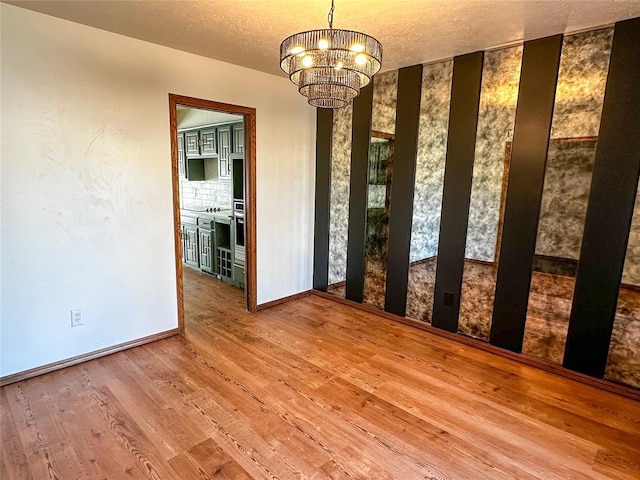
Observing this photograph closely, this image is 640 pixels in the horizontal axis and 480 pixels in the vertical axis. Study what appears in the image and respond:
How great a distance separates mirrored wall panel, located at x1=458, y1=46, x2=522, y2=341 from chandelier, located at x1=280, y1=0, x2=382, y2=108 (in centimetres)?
164

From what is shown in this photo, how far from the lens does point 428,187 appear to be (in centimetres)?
346

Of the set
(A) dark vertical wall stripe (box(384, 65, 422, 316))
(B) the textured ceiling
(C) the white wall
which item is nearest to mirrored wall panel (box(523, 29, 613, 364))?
(B) the textured ceiling

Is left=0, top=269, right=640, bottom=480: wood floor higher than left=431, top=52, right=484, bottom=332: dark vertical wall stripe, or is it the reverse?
left=431, top=52, right=484, bottom=332: dark vertical wall stripe

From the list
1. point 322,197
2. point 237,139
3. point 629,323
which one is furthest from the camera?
point 237,139

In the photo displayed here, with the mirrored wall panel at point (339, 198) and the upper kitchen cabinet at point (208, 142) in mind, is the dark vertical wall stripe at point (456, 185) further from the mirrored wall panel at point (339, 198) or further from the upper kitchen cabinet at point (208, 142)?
the upper kitchen cabinet at point (208, 142)

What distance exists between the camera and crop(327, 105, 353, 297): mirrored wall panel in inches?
160

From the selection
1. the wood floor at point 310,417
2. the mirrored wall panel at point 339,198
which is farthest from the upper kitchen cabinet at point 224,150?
the wood floor at point 310,417

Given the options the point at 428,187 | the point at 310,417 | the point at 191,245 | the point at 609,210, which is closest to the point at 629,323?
the point at 609,210

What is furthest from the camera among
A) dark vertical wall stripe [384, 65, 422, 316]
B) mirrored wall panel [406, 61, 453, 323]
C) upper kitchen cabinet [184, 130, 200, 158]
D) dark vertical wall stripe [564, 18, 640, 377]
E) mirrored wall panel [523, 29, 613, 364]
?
upper kitchen cabinet [184, 130, 200, 158]

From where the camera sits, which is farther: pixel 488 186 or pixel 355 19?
pixel 488 186

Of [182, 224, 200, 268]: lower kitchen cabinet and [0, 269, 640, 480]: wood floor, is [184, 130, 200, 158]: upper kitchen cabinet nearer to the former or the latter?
[182, 224, 200, 268]: lower kitchen cabinet

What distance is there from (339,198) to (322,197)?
10.0 inches

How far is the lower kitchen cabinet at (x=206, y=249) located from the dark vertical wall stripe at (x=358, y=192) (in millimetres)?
2112

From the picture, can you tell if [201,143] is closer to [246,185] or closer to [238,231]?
[238,231]
